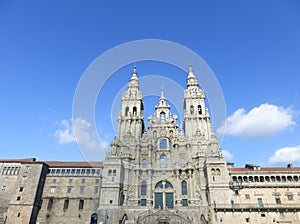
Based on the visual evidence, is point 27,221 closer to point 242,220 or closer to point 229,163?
point 242,220

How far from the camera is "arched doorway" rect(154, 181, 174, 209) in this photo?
4459 cm

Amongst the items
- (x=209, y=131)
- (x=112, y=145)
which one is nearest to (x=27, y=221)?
(x=112, y=145)

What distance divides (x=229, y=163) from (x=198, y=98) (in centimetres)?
1777

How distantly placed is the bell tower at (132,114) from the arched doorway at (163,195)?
12.5m

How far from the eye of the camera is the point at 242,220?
38.2 metres

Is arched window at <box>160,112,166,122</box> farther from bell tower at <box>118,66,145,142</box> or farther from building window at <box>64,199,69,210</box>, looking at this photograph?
building window at <box>64,199,69,210</box>

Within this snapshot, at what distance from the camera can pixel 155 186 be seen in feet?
154

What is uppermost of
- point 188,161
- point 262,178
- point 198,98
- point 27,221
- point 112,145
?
point 198,98

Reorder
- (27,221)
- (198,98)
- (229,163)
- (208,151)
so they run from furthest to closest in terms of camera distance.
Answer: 1. (198,98)
2. (229,163)
3. (208,151)
4. (27,221)

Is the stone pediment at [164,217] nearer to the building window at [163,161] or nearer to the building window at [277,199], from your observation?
the building window at [163,161]

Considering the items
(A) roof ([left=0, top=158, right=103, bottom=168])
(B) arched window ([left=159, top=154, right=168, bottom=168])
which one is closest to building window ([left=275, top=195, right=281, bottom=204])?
(B) arched window ([left=159, top=154, right=168, bottom=168])

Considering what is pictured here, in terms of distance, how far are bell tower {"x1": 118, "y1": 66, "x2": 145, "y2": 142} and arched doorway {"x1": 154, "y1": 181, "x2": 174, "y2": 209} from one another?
41.0 ft

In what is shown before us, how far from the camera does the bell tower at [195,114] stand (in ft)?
174

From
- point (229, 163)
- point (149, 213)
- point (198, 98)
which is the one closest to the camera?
point (149, 213)
